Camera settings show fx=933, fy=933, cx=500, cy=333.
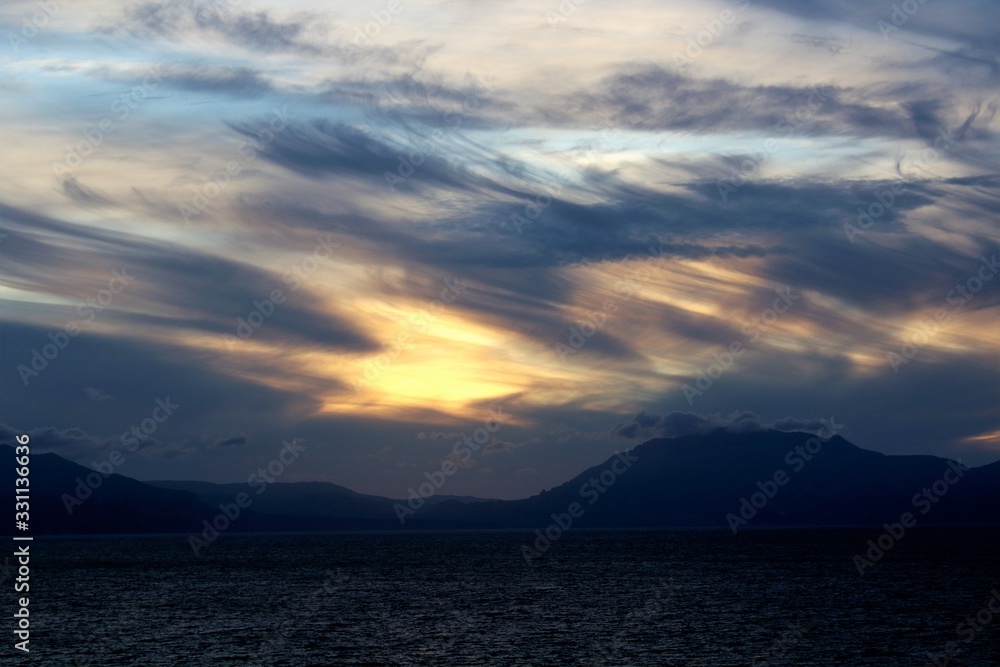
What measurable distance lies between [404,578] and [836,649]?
97805mm

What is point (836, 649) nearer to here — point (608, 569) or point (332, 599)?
point (332, 599)

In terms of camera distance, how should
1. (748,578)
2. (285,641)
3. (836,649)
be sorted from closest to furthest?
1. (836,649)
2. (285,641)
3. (748,578)

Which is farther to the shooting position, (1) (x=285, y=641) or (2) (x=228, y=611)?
(2) (x=228, y=611)

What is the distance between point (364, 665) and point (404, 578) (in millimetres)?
94111

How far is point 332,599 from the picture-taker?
115312mm

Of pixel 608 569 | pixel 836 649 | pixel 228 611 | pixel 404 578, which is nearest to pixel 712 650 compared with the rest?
pixel 836 649

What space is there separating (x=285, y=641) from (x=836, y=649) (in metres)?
43.6

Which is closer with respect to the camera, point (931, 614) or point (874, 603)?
point (931, 614)

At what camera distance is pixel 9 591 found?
424 feet

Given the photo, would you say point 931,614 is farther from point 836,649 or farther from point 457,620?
point 457,620

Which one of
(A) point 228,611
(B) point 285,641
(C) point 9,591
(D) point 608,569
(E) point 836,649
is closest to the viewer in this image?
(E) point 836,649

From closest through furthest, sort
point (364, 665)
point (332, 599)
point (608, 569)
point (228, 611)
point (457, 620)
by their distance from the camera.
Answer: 1. point (364, 665)
2. point (457, 620)
3. point (228, 611)
4. point (332, 599)
5. point (608, 569)

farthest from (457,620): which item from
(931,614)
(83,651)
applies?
(931,614)

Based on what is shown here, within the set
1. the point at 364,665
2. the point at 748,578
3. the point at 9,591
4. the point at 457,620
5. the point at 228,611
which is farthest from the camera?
the point at 748,578
